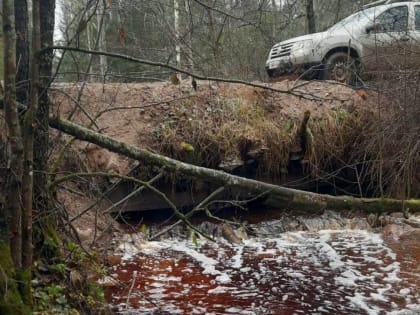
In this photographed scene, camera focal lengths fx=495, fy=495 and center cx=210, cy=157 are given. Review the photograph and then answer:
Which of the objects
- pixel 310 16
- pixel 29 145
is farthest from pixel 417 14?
pixel 29 145

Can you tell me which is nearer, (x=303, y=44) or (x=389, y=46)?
(x=389, y=46)

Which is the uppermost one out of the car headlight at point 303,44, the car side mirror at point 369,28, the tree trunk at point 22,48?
the car side mirror at point 369,28

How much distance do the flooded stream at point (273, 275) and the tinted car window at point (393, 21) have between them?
3619mm

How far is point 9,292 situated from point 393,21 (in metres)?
8.12

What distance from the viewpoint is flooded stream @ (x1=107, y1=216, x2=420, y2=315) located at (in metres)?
5.43

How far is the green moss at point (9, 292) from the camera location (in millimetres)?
2898

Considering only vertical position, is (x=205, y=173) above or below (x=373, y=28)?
below

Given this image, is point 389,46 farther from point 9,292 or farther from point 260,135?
point 9,292

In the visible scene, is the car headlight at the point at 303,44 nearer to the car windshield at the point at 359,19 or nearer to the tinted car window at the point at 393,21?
the car windshield at the point at 359,19

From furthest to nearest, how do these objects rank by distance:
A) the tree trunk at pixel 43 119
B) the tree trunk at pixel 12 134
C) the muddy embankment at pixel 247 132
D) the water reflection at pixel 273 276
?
the muddy embankment at pixel 247 132
the water reflection at pixel 273 276
the tree trunk at pixel 43 119
the tree trunk at pixel 12 134

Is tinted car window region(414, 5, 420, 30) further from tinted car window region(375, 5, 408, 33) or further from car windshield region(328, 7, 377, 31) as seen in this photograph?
car windshield region(328, 7, 377, 31)

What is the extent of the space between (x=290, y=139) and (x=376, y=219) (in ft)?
→ 7.06

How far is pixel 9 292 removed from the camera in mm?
2961

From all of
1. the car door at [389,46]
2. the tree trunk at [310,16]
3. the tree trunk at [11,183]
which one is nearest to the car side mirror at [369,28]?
the car door at [389,46]
